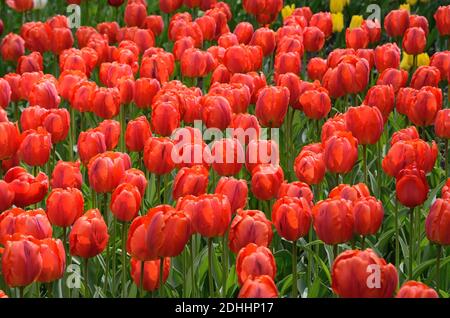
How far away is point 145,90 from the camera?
467 cm

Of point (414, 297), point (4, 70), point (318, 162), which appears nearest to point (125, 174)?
point (318, 162)

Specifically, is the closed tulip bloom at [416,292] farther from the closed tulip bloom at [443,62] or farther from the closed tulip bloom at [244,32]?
the closed tulip bloom at [244,32]

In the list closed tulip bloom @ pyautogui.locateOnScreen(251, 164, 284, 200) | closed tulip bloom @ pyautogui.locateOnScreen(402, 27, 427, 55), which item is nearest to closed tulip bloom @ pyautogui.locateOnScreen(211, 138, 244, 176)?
closed tulip bloom @ pyautogui.locateOnScreen(251, 164, 284, 200)

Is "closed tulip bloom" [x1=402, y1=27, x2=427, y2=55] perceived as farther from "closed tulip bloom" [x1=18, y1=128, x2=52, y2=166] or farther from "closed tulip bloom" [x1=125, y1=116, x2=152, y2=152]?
"closed tulip bloom" [x1=18, y1=128, x2=52, y2=166]

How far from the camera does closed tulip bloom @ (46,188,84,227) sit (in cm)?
332

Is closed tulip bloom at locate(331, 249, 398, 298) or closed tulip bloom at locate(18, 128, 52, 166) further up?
closed tulip bloom at locate(18, 128, 52, 166)

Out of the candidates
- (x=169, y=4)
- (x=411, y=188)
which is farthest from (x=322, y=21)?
(x=411, y=188)

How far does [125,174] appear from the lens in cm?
354

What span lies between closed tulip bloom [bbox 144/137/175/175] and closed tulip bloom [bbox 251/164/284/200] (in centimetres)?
36

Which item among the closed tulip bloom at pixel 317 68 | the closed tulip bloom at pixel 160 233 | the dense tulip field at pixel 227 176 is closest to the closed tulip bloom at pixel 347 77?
the dense tulip field at pixel 227 176

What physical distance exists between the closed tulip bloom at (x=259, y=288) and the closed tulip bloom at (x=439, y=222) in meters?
0.79

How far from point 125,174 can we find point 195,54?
173 centimetres

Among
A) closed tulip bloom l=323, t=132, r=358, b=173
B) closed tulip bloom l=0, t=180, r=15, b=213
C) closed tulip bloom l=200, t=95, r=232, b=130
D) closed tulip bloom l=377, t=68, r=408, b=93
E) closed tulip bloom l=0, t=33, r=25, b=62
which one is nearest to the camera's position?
closed tulip bloom l=0, t=180, r=15, b=213

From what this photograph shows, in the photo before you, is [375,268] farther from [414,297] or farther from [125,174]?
[125,174]
